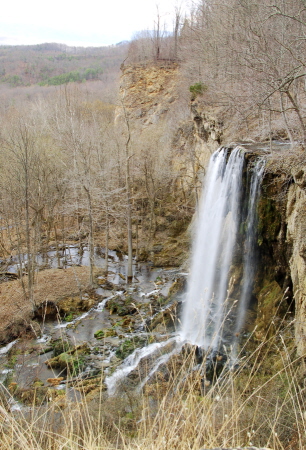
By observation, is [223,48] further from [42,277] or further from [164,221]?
[42,277]

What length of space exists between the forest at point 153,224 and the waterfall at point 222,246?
2.55 feet

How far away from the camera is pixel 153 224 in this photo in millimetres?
22641

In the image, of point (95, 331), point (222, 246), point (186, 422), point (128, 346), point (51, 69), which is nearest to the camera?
point (186, 422)

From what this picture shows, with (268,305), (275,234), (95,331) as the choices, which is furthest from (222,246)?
(95,331)

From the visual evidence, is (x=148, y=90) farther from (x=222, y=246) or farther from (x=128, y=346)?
(x=128, y=346)

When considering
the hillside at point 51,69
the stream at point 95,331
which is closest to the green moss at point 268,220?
the stream at point 95,331

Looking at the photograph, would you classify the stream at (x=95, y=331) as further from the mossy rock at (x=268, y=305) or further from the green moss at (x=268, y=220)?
the green moss at (x=268, y=220)

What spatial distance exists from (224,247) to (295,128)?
530cm

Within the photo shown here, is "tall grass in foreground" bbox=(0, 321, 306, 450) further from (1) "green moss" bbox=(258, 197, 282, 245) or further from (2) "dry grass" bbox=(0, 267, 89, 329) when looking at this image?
(2) "dry grass" bbox=(0, 267, 89, 329)

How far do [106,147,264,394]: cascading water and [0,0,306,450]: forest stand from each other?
62 centimetres

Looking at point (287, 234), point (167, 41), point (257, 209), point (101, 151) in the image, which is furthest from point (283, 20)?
point (167, 41)

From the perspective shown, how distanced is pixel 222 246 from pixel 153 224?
31.9ft

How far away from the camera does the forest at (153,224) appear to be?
293cm

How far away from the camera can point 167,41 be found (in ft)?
128
